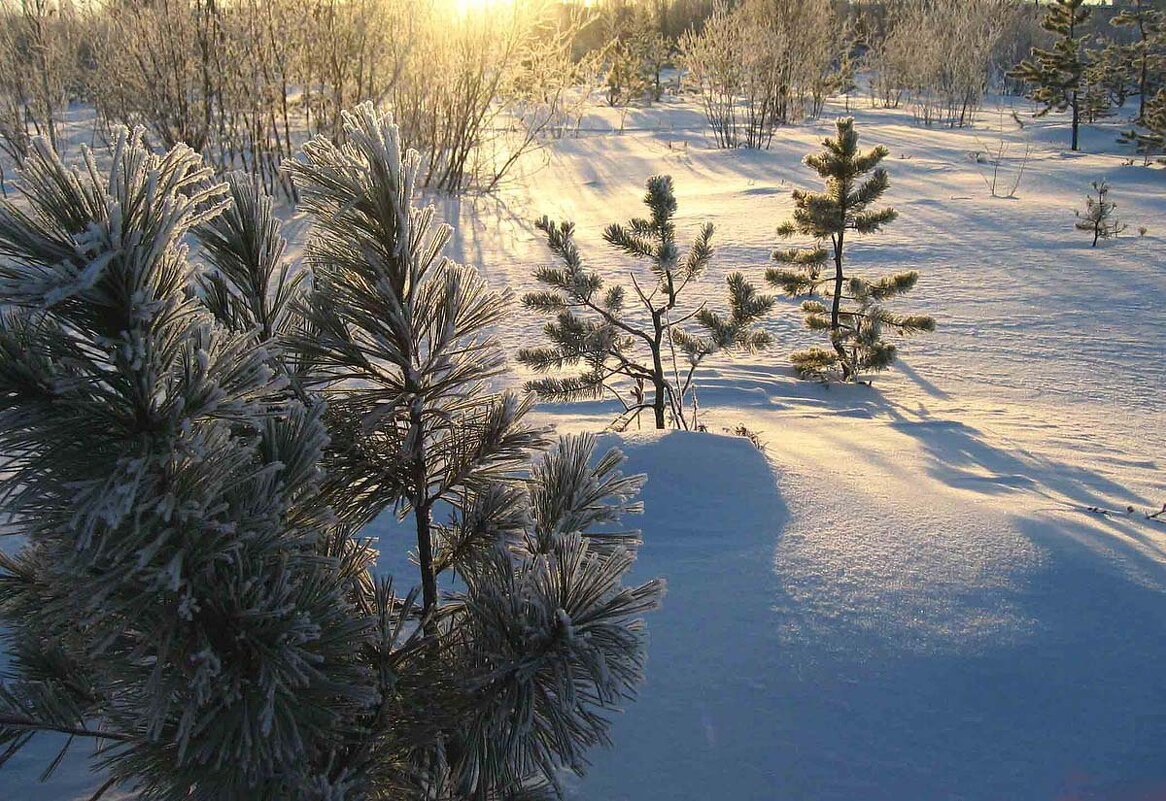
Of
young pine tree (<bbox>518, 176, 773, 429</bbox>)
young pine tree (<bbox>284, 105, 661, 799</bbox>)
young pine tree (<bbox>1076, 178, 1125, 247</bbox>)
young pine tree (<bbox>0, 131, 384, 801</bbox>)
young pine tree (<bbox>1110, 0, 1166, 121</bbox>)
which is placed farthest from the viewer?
young pine tree (<bbox>1110, 0, 1166, 121</bbox>)

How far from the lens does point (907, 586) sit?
7.12 feet

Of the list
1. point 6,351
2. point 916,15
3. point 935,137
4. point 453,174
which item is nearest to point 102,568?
point 6,351

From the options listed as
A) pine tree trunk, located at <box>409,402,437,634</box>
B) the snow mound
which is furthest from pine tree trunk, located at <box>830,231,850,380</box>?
pine tree trunk, located at <box>409,402,437,634</box>

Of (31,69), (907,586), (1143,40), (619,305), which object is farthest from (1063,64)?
(907,586)

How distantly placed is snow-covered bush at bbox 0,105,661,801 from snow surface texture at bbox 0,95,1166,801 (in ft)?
2.05

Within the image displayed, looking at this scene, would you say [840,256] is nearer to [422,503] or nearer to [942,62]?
[422,503]

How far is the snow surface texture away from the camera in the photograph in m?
1.66

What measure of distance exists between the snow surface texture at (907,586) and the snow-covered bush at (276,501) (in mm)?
626

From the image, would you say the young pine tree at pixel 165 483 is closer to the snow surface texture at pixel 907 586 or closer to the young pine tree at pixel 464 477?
the young pine tree at pixel 464 477

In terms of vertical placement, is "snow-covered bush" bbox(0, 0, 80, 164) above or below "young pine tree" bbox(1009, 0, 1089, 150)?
below

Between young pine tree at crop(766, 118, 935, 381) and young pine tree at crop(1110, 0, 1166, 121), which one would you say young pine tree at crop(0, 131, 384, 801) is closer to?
young pine tree at crop(766, 118, 935, 381)

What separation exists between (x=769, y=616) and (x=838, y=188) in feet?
13.1

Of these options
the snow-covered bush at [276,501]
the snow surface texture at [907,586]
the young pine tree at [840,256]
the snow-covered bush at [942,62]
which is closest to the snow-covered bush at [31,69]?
the snow surface texture at [907,586]

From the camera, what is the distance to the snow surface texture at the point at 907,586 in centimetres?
166
